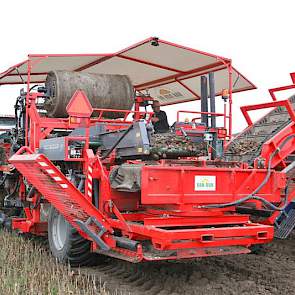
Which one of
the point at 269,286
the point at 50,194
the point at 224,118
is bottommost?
the point at 269,286

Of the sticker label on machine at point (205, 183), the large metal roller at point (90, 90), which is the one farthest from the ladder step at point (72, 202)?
the large metal roller at point (90, 90)

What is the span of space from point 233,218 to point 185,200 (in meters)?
0.69

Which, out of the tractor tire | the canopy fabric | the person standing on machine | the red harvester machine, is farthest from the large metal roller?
the tractor tire

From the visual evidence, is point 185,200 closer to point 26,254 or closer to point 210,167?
point 210,167

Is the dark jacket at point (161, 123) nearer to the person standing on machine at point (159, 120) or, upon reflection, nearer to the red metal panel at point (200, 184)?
the person standing on machine at point (159, 120)

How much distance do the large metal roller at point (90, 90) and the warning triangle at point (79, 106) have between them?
1.56 m

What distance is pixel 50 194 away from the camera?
5.57 m

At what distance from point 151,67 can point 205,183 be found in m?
4.09

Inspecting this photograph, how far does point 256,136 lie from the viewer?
671cm

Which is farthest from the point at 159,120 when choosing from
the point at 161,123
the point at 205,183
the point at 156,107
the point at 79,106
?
the point at 205,183

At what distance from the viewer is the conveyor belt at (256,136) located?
6311mm

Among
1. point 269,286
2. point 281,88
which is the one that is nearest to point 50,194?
point 269,286

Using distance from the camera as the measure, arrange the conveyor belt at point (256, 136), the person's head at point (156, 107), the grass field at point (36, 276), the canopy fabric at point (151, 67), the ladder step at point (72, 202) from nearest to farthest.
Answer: the grass field at point (36, 276)
the ladder step at point (72, 202)
the conveyor belt at point (256, 136)
the canopy fabric at point (151, 67)
the person's head at point (156, 107)

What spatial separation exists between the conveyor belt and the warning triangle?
6.73 feet
